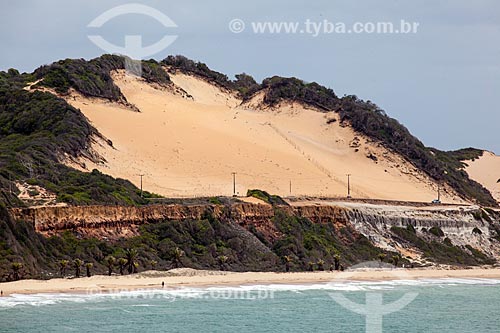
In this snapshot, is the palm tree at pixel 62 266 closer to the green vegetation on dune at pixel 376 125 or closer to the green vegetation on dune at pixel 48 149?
the green vegetation on dune at pixel 48 149

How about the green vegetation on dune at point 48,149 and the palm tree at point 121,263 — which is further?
the green vegetation on dune at point 48,149

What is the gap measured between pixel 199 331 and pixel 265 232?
2689 centimetres

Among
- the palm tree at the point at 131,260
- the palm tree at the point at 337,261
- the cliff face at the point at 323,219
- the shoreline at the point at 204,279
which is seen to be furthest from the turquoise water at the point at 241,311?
the cliff face at the point at 323,219

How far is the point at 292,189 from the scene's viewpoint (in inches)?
3666

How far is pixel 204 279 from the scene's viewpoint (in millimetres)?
57375

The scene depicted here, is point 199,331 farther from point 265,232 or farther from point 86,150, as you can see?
point 86,150

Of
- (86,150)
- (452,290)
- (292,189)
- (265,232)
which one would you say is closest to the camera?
(452,290)

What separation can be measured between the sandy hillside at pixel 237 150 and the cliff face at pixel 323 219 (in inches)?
416

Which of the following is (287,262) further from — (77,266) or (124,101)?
(124,101)

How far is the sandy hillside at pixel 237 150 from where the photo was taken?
3602 inches

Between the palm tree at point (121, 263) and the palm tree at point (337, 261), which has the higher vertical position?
the palm tree at point (337, 261)

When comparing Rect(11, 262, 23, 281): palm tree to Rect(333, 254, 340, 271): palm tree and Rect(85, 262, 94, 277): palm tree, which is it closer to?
Rect(85, 262, 94, 277): palm tree

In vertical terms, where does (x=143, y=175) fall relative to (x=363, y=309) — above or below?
above

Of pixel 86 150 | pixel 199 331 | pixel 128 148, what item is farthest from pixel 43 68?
pixel 199 331
